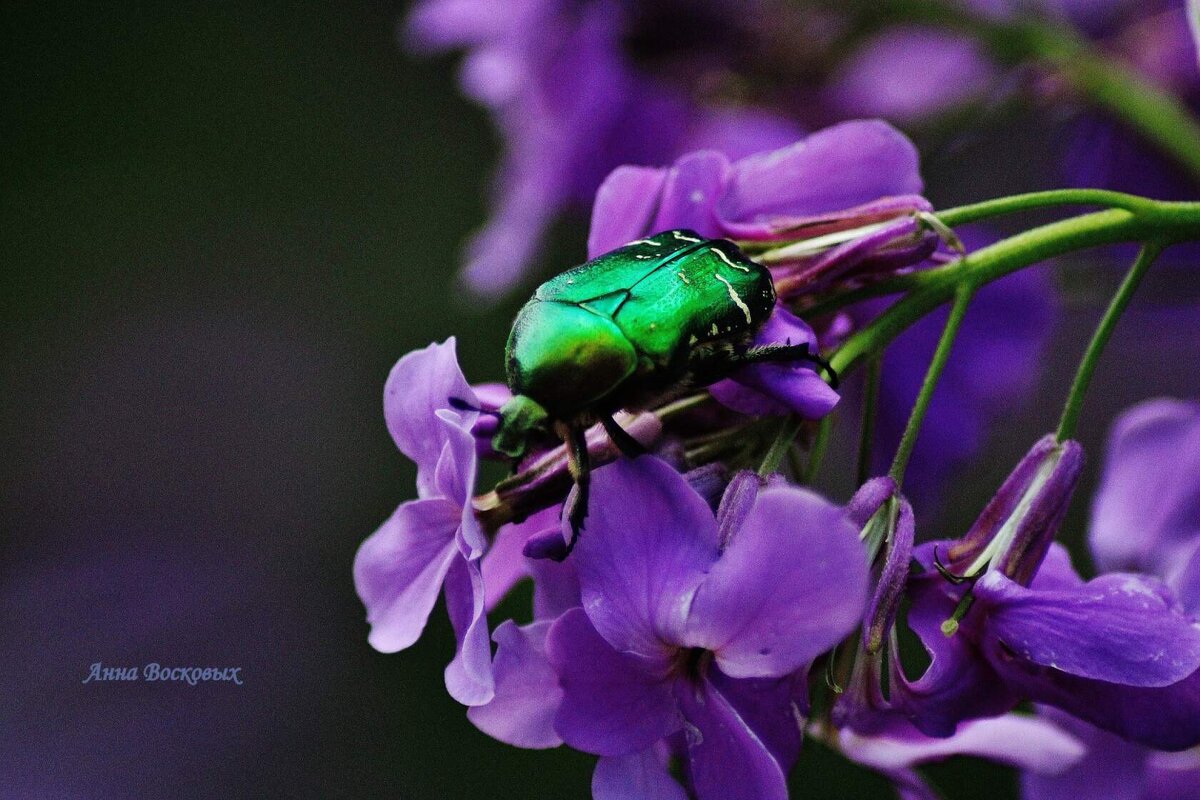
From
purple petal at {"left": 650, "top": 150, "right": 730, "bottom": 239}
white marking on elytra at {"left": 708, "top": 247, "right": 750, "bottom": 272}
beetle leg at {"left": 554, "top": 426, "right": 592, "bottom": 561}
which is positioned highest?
purple petal at {"left": 650, "top": 150, "right": 730, "bottom": 239}

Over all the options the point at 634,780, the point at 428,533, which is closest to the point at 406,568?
the point at 428,533

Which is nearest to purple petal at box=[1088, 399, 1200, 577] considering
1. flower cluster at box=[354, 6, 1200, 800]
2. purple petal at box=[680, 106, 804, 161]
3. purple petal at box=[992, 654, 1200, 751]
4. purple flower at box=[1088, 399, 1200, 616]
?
purple flower at box=[1088, 399, 1200, 616]

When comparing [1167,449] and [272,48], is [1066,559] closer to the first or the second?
[1167,449]

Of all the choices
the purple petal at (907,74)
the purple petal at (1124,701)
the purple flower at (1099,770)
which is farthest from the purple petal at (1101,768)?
the purple petal at (907,74)

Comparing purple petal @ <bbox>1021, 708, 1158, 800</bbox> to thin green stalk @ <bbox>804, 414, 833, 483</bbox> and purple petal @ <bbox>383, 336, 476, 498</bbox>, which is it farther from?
purple petal @ <bbox>383, 336, 476, 498</bbox>

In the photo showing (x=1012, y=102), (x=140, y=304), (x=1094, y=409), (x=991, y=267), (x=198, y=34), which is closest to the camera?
(x=991, y=267)

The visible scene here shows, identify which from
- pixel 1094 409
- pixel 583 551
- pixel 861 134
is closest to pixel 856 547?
pixel 583 551
